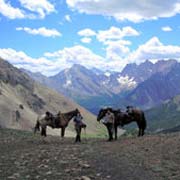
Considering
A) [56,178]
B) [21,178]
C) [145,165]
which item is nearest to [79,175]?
[56,178]

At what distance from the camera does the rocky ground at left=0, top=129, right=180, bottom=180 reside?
19.5m

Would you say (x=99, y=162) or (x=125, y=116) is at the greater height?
(x=125, y=116)

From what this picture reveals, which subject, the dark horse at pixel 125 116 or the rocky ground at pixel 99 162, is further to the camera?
the dark horse at pixel 125 116

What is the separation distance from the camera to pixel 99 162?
21.9 meters

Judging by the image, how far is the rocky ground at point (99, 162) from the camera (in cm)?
1945

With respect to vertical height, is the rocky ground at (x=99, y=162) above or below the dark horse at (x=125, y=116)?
below

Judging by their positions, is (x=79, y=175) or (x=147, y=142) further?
(x=147, y=142)

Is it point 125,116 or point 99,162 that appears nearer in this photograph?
point 99,162

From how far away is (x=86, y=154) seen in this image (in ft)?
80.0

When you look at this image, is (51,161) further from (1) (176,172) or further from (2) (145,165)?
(1) (176,172)

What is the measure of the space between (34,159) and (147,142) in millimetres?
8908

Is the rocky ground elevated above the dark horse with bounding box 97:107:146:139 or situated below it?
below

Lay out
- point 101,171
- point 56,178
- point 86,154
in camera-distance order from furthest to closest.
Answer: point 86,154, point 101,171, point 56,178

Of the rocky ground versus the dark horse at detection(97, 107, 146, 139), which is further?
the dark horse at detection(97, 107, 146, 139)
